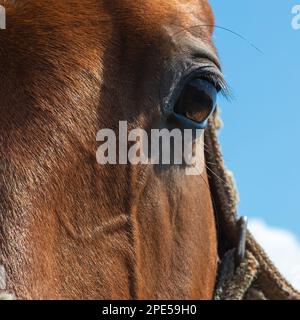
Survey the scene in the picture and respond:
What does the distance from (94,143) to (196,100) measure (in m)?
0.44

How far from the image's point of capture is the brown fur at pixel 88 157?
6.51ft

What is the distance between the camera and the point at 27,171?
201cm

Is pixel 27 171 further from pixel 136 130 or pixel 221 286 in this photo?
pixel 221 286

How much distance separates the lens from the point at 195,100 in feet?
7.97

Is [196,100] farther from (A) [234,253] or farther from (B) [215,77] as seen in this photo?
(A) [234,253]

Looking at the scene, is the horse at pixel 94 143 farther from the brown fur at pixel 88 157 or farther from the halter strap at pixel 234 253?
the halter strap at pixel 234 253

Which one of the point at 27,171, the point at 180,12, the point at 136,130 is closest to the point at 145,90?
the point at 136,130

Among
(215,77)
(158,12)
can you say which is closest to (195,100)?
(215,77)

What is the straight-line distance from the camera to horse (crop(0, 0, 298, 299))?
6.54ft

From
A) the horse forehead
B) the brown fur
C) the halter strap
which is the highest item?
the horse forehead

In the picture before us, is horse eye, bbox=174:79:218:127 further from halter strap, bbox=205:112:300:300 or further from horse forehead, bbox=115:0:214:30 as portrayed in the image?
halter strap, bbox=205:112:300:300

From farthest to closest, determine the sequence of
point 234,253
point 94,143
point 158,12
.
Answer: point 234,253 → point 158,12 → point 94,143

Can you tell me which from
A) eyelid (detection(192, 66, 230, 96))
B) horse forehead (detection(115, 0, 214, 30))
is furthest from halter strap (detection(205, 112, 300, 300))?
horse forehead (detection(115, 0, 214, 30))
